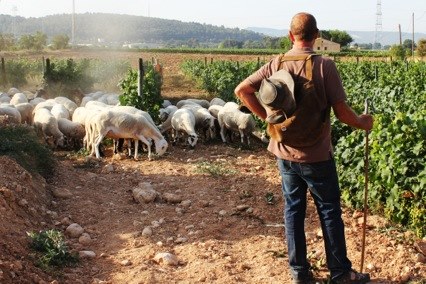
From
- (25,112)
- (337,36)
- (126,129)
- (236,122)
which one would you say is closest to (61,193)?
(126,129)

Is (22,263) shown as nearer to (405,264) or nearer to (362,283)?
(362,283)

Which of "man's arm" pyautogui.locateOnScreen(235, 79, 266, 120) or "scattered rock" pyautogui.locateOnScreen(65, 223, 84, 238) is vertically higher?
"man's arm" pyautogui.locateOnScreen(235, 79, 266, 120)

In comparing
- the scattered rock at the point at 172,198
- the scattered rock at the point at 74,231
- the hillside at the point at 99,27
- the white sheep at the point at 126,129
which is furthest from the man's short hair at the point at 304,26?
Answer: the hillside at the point at 99,27

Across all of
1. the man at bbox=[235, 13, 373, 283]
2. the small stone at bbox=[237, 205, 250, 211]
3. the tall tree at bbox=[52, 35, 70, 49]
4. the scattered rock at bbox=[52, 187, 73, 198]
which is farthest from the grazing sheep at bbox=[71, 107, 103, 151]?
the tall tree at bbox=[52, 35, 70, 49]

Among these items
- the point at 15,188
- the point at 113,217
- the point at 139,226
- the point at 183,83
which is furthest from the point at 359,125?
the point at 183,83

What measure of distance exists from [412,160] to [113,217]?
4117 millimetres

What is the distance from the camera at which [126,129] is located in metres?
13.6

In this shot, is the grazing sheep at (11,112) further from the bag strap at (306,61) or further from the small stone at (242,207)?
the bag strap at (306,61)

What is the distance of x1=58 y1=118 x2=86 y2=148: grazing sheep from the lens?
1559 centimetres

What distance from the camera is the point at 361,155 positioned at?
328 inches

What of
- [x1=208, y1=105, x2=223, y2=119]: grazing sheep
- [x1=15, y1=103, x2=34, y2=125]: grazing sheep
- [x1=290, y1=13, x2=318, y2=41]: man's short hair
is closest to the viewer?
[x1=290, y1=13, x2=318, y2=41]: man's short hair

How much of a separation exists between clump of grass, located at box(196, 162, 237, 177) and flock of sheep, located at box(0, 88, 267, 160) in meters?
1.50

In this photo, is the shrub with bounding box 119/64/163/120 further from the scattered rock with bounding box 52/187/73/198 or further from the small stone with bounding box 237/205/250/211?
the small stone with bounding box 237/205/250/211

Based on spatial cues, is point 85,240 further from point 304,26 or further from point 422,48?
point 422,48
